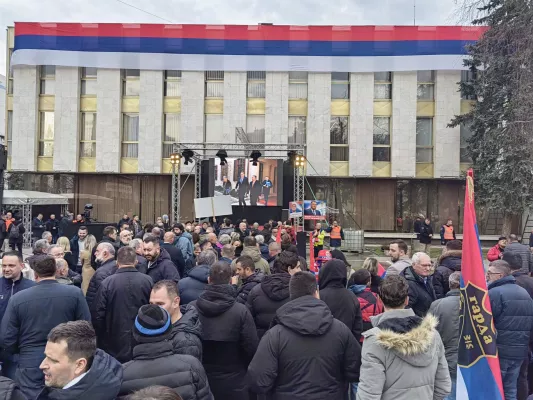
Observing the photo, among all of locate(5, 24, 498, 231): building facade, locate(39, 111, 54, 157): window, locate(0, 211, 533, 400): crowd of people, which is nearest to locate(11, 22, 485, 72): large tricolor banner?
locate(5, 24, 498, 231): building facade

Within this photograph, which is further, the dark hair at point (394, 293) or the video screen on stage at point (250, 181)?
the video screen on stage at point (250, 181)

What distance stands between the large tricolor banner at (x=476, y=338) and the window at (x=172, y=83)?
2508 centimetres

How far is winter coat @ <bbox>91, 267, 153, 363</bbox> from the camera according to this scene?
4.64 meters

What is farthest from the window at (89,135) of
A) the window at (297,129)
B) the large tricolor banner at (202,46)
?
the window at (297,129)

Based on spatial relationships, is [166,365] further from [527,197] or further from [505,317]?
[527,197]

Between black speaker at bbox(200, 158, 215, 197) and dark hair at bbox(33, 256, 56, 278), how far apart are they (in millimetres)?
19597

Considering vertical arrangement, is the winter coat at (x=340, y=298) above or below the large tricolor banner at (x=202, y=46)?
below

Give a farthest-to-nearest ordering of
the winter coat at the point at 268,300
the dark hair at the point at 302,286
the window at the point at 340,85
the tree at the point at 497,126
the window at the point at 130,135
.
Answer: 1. the window at the point at 130,135
2. the window at the point at 340,85
3. the tree at the point at 497,126
4. the winter coat at the point at 268,300
5. the dark hair at the point at 302,286

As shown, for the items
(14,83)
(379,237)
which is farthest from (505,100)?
(14,83)

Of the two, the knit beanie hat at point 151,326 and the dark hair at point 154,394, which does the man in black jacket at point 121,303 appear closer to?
the knit beanie hat at point 151,326

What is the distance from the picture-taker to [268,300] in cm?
438

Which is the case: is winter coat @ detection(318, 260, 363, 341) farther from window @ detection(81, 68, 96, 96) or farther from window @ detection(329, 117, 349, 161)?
window @ detection(81, 68, 96, 96)

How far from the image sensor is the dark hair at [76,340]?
2.32 m

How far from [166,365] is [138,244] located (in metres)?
4.63
